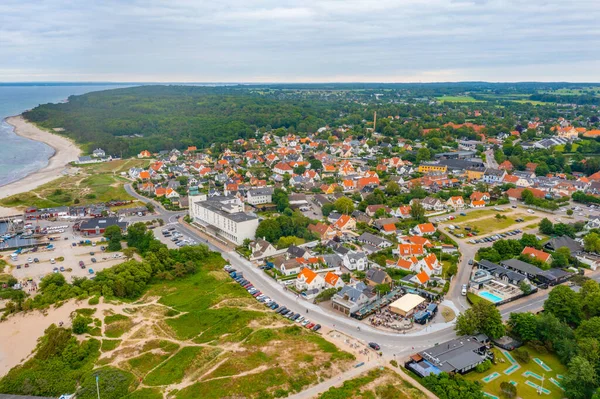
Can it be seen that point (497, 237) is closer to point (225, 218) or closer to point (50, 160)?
point (225, 218)

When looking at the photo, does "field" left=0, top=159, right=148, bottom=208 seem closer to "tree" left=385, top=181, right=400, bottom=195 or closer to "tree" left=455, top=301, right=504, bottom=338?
"tree" left=385, top=181, right=400, bottom=195

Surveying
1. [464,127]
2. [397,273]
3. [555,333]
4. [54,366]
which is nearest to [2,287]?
[54,366]

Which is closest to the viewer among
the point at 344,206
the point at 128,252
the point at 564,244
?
the point at 128,252

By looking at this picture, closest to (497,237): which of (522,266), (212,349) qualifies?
(522,266)

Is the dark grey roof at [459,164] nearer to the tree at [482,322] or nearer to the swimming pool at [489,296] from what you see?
the swimming pool at [489,296]

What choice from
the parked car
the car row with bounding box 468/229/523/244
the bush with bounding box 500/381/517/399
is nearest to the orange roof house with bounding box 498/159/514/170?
the car row with bounding box 468/229/523/244

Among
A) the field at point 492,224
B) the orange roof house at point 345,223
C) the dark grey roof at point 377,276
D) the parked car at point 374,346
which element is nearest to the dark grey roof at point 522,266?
the field at point 492,224
